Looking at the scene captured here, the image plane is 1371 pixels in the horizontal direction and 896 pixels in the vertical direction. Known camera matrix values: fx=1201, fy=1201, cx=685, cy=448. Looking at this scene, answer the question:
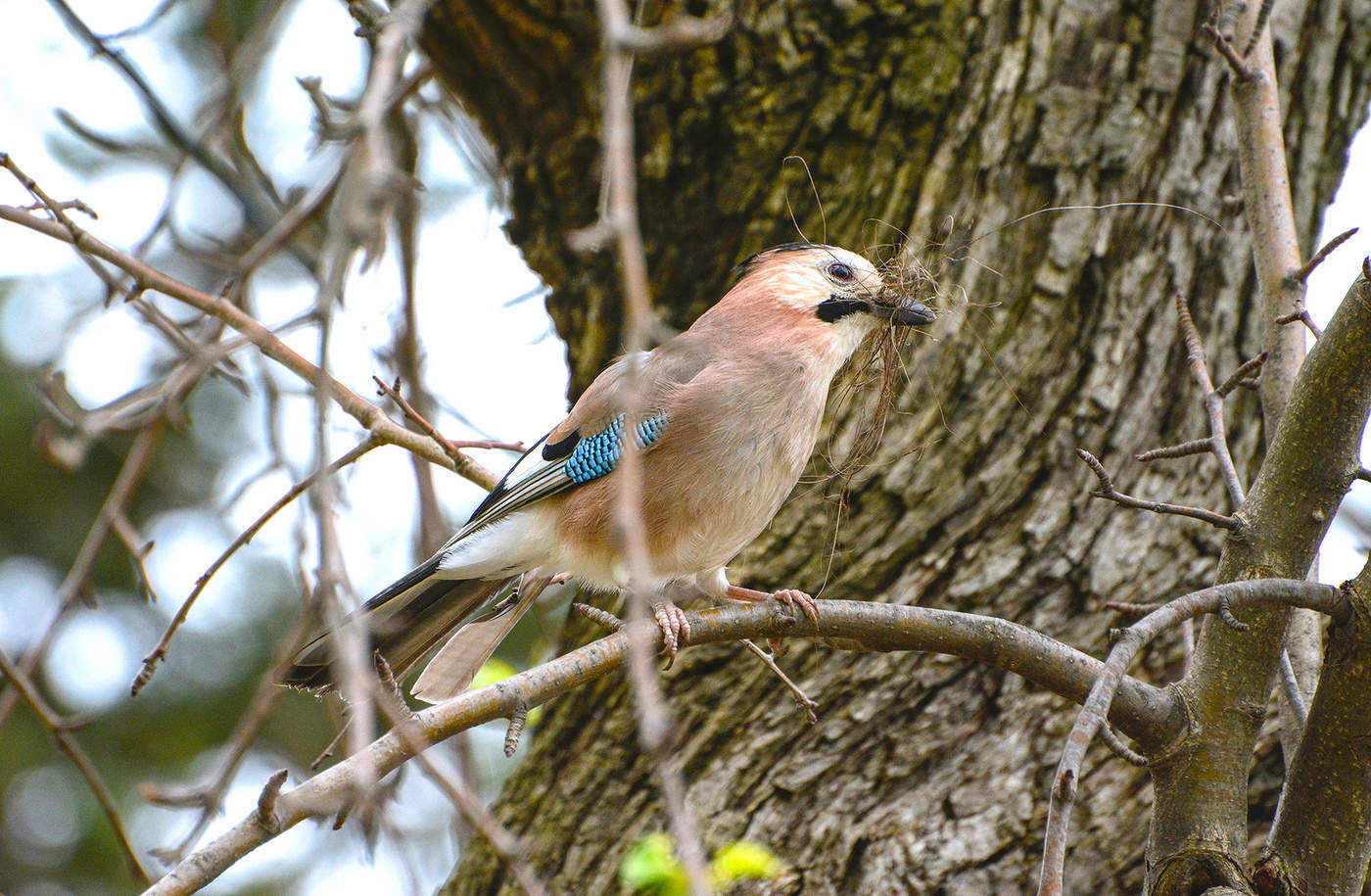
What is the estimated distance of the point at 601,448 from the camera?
2828mm

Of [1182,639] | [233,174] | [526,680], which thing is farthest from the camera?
[233,174]

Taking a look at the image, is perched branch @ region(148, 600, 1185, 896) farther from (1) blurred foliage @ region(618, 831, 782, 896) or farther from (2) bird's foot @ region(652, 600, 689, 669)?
(1) blurred foliage @ region(618, 831, 782, 896)

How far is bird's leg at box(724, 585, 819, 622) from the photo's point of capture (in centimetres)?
202

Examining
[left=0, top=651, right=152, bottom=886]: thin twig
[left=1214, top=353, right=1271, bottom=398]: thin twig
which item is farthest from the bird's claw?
[left=0, top=651, right=152, bottom=886]: thin twig

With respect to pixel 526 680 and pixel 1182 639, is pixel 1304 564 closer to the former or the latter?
pixel 1182 639

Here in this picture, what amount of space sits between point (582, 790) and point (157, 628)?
3.63 metres

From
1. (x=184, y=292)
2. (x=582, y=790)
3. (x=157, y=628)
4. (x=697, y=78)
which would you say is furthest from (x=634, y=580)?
(x=157, y=628)

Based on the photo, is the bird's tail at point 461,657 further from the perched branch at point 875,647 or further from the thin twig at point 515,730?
the thin twig at point 515,730

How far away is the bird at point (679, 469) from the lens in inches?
105

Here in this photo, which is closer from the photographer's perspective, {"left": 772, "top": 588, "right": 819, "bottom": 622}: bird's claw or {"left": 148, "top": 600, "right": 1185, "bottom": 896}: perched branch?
{"left": 148, "top": 600, "right": 1185, "bottom": 896}: perched branch

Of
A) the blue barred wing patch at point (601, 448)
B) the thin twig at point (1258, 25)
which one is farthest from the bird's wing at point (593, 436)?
the thin twig at point (1258, 25)

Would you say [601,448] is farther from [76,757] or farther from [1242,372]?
[1242,372]

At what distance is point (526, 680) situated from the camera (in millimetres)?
1759

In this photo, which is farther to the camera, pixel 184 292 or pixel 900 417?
pixel 900 417
